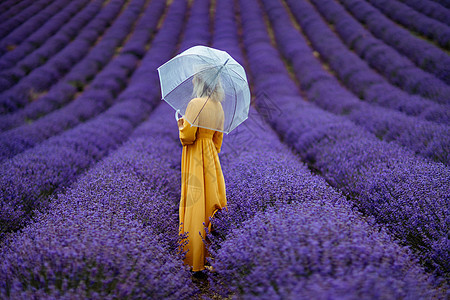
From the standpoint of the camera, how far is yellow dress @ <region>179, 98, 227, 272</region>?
7.11 feet

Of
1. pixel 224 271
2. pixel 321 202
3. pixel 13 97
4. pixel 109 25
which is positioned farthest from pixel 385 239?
pixel 109 25

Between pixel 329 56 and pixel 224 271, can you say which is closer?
pixel 224 271

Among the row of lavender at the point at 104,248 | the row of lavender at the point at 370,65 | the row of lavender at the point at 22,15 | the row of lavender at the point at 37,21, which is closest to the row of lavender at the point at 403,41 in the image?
the row of lavender at the point at 370,65

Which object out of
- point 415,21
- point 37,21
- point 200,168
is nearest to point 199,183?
point 200,168

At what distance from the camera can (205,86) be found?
2.10 m

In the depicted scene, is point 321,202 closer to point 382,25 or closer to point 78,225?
point 78,225

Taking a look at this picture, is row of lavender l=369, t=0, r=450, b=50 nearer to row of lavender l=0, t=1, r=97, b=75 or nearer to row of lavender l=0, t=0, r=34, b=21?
Answer: row of lavender l=0, t=1, r=97, b=75

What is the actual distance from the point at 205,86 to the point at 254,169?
1038 mm

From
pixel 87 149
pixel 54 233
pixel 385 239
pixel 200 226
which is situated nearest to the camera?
pixel 54 233

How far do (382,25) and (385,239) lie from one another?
9.93 m

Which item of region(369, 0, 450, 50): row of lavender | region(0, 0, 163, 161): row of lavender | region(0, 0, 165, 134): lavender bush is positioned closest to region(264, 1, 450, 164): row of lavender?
region(369, 0, 450, 50): row of lavender

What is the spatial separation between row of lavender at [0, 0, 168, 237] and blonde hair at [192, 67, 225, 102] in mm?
1736

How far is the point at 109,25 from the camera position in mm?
12609

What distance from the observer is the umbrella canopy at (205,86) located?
6.75 feet
